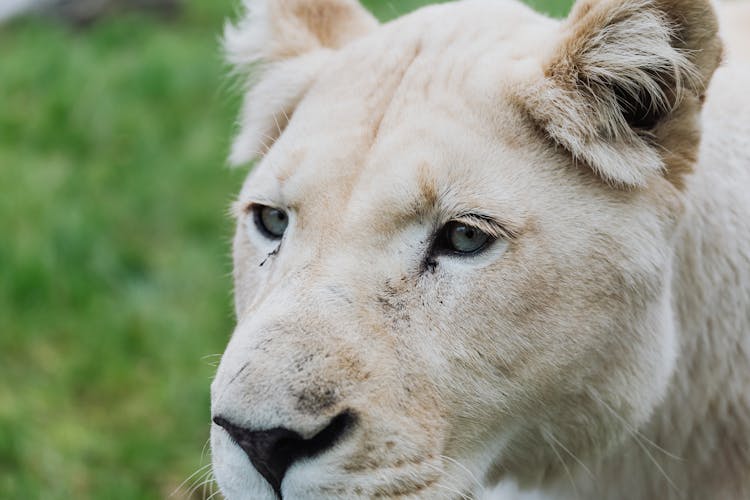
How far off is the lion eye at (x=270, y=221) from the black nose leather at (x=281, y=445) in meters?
0.60

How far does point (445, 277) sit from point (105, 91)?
16.4 ft

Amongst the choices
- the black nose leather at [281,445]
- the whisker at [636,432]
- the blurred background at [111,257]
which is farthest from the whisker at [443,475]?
the blurred background at [111,257]

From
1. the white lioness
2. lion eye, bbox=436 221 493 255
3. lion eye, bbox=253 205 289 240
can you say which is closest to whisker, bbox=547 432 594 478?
the white lioness

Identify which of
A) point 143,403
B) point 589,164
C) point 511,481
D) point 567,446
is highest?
point 589,164

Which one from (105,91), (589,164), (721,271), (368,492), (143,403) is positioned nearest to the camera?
(368,492)

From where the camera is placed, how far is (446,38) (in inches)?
108

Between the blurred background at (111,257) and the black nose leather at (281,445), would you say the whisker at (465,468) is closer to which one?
the black nose leather at (281,445)

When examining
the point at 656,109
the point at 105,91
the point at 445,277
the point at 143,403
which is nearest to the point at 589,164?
the point at 656,109

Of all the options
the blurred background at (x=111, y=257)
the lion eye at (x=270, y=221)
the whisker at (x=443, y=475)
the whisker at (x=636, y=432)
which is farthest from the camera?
the blurred background at (x=111, y=257)

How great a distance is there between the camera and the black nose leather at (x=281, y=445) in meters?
2.22

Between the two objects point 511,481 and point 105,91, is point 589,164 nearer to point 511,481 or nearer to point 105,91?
point 511,481

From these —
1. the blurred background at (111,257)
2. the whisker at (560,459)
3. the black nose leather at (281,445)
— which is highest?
the black nose leather at (281,445)

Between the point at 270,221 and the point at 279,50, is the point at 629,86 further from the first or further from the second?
the point at 279,50

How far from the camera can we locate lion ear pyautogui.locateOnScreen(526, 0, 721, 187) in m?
2.41
